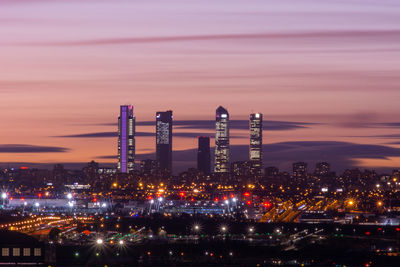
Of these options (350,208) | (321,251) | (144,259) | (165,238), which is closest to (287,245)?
(321,251)

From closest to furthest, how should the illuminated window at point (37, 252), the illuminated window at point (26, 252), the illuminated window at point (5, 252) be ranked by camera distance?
1. the illuminated window at point (5, 252)
2. the illuminated window at point (26, 252)
3. the illuminated window at point (37, 252)

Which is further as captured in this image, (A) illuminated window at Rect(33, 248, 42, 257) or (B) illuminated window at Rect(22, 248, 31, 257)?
(A) illuminated window at Rect(33, 248, 42, 257)

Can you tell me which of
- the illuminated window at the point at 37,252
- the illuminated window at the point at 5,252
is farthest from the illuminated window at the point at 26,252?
the illuminated window at the point at 5,252

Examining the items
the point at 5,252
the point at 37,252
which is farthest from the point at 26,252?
the point at 5,252

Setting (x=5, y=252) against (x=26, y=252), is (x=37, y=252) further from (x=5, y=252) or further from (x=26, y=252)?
(x=5, y=252)

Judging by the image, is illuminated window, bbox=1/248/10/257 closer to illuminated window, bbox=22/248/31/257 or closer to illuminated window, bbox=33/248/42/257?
illuminated window, bbox=22/248/31/257

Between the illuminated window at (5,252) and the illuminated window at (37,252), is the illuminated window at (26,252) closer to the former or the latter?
the illuminated window at (37,252)

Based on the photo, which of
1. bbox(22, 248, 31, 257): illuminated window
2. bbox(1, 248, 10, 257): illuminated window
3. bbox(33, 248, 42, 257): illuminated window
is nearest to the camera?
bbox(1, 248, 10, 257): illuminated window

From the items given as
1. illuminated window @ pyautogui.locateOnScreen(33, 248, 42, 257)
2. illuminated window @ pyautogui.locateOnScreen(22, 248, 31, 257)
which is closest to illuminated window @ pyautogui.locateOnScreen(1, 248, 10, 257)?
illuminated window @ pyautogui.locateOnScreen(22, 248, 31, 257)

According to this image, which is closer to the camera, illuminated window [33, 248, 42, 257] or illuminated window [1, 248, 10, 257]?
illuminated window [1, 248, 10, 257]

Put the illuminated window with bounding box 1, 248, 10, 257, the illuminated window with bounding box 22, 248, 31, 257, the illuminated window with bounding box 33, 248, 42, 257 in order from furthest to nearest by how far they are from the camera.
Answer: the illuminated window with bounding box 33, 248, 42, 257
the illuminated window with bounding box 22, 248, 31, 257
the illuminated window with bounding box 1, 248, 10, 257

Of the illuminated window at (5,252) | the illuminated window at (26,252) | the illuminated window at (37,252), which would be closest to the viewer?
the illuminated window at (5,252)
